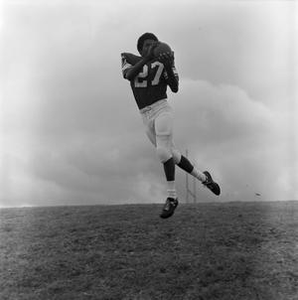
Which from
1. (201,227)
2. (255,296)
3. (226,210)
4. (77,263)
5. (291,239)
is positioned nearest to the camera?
(255,296)

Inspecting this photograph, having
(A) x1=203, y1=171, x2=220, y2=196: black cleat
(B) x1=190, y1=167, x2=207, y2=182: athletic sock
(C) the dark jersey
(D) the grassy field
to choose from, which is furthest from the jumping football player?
(D) the grassy field

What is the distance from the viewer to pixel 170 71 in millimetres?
5961

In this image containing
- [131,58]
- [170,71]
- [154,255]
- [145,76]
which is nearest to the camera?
[170,71]

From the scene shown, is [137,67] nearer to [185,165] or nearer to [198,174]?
[185,165]

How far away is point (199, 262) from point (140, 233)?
2.49 meters

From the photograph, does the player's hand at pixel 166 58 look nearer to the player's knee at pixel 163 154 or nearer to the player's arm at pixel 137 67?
the player's arm at pixel 137 67

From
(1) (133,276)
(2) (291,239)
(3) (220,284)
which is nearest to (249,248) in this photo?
(2) (291,239)

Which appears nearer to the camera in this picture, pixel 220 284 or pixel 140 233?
pixel 220 284

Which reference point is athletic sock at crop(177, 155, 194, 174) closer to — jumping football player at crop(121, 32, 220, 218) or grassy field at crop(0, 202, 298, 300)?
jumping football player at crop(121, 32, 220, 218)

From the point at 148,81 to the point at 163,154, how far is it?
91 cm

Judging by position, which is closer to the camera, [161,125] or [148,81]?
[148,81]

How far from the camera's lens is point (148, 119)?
21.0ft

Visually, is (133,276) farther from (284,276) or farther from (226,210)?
(226,210)

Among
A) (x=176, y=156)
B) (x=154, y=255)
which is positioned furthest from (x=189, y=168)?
(x=154, y=255)
